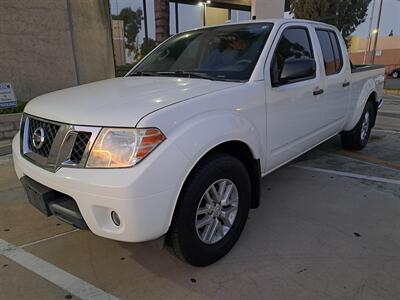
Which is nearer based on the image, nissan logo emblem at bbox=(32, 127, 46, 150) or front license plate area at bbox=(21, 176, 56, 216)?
front license plate area at bbox=(21, 176, 56, 216)

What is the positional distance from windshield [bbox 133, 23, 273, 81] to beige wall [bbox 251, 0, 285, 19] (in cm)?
1302

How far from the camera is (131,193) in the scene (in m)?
1.98

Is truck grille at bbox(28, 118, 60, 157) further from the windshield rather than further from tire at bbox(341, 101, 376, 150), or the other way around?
tire at bbox(341, 101, 376, 150)

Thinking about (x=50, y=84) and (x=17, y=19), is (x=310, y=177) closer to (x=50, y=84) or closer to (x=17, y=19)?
(x=50, y=84)

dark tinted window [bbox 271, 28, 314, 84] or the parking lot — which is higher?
dark tinted window [bbox 271, 28, 314, 84]

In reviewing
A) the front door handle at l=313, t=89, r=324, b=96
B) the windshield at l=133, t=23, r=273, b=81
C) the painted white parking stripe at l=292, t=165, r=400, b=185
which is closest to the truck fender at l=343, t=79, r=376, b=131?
the painted white parking stripe at l=292, t=165, r=400, b=185

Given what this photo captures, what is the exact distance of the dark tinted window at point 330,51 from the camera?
4.12 meters

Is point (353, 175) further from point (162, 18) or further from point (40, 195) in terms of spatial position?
point (162, 18)

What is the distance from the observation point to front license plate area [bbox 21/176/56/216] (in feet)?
7.64

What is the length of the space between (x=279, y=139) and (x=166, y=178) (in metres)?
1.52

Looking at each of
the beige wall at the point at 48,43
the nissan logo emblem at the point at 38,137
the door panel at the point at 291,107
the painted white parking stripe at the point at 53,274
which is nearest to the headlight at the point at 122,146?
the nissan logo emblem at the point at 38,137

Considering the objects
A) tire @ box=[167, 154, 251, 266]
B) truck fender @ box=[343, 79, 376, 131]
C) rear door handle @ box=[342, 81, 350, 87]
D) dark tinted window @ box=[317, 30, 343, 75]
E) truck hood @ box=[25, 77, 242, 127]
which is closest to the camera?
truck hood @ box=[25, 77, 242, 127]

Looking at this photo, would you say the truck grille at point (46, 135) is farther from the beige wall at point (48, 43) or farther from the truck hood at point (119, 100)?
the beige wall at point (48, 43)

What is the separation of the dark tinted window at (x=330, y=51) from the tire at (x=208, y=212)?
2.13 metres
